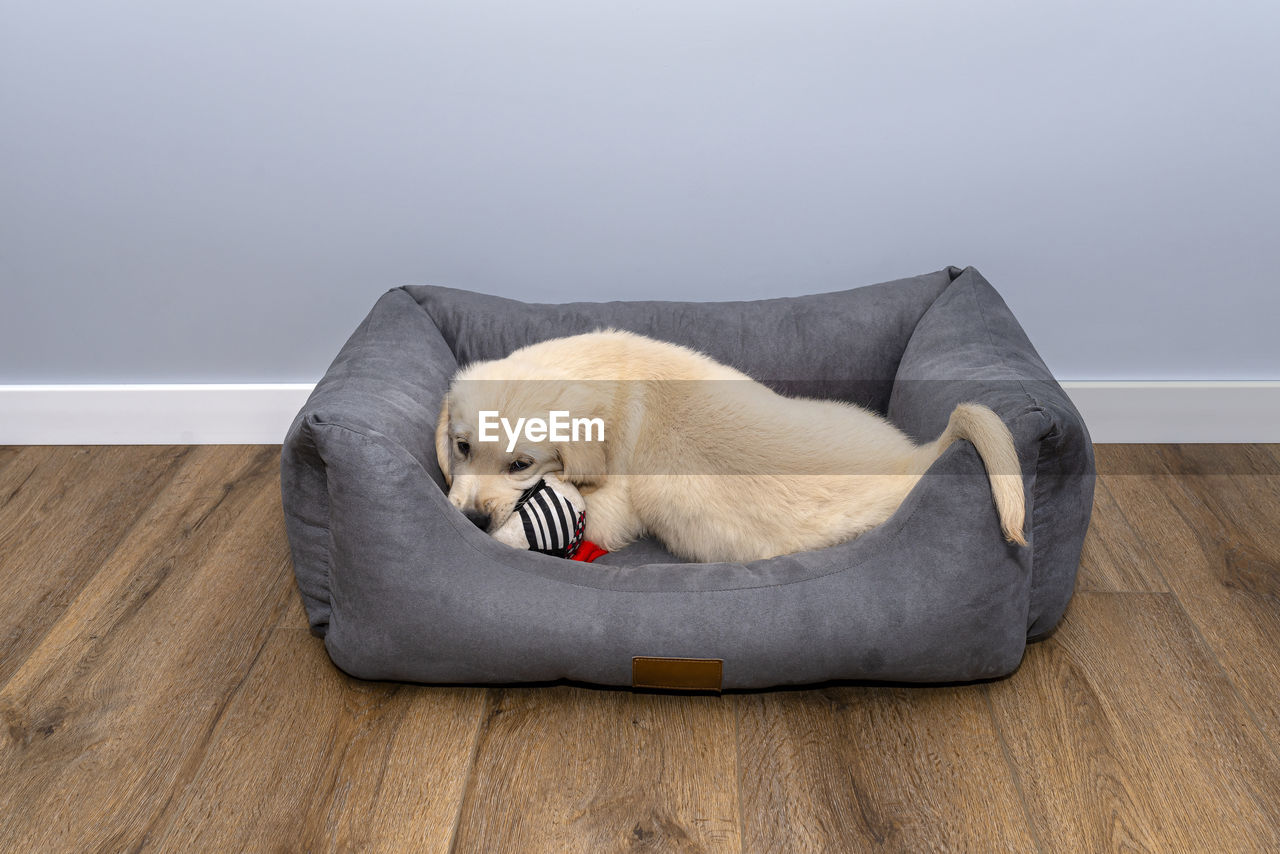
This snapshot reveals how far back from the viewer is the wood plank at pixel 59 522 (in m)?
1.99

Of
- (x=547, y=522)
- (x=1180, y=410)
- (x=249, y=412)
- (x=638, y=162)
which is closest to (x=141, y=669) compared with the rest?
(x=547, y=522)

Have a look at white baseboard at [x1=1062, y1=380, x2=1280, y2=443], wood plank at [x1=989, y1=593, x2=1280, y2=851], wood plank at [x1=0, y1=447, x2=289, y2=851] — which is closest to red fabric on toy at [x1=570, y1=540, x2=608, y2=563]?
wood plank at [x1=0, y1=447, x2=289, y2=851]

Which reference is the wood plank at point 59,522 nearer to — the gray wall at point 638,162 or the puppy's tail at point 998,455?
the gray wall at point 638,162

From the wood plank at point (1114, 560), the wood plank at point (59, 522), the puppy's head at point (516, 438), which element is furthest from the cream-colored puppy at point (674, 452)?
the wood plank at point (59, 522)

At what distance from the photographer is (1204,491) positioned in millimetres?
2371

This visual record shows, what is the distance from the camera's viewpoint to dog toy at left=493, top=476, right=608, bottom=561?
175 cm

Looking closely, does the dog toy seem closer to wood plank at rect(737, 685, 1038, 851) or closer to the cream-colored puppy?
the cream-colored puppy

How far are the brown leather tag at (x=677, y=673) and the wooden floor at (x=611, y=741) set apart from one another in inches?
3.0

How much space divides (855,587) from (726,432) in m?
0.36

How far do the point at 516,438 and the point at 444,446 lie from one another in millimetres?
220

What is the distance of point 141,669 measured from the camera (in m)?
1.82

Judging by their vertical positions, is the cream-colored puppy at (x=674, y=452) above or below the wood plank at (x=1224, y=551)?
above

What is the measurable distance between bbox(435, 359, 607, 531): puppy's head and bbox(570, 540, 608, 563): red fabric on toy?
11 centimetres

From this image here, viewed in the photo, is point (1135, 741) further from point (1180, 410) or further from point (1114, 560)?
point (1180, 410)
